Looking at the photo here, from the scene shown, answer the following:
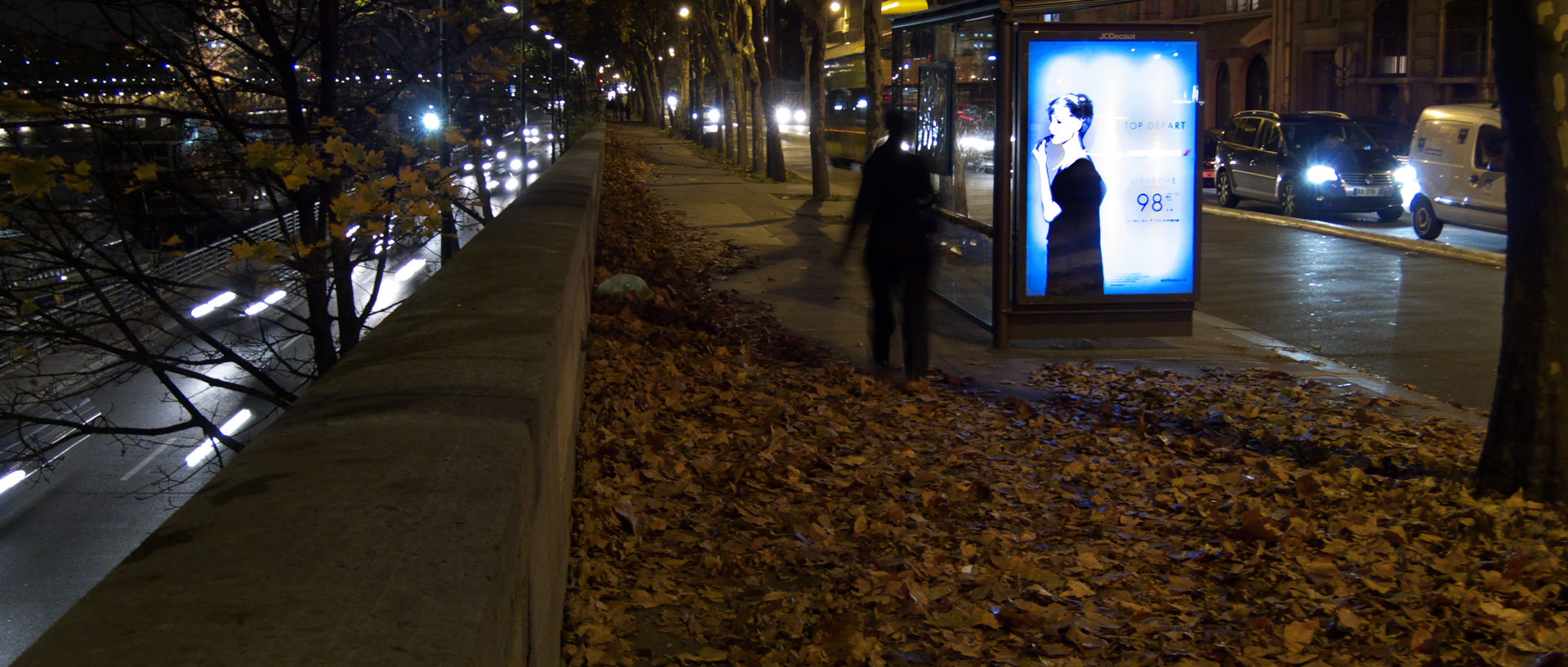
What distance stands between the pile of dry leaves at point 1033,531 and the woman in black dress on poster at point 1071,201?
1569mm

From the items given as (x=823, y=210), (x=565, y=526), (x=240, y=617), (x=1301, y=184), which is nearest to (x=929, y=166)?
(x=565, y=526)

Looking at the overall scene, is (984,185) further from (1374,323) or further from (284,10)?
(284,10)

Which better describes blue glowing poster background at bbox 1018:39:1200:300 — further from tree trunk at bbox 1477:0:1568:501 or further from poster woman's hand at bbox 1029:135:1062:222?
tree trunk at bbox 1477:0:1568:501

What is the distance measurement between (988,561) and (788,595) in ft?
2.89

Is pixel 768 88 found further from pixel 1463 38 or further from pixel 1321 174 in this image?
pixel 1463 38

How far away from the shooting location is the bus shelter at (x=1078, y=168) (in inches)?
358

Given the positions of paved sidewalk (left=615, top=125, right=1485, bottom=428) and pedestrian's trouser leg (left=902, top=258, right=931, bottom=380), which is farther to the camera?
paved sidewalk (left=615, top=125, right=1485, bottom=428)

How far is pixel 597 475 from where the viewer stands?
5.57m

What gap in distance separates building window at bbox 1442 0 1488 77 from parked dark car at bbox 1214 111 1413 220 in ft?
61.3

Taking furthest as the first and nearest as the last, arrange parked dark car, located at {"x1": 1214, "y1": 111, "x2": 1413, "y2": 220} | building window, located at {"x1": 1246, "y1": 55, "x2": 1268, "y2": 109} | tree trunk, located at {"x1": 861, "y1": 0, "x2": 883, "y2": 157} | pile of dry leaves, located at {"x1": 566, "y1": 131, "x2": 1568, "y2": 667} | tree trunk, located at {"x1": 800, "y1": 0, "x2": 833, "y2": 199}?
building window, located at {"x1": 1246, "y1": 55, "x2": 1268, "y2": 109} → tree trunk, located at {"x1": 800, "y1": 0, "x2": 833, "y2": 199} → parked dark car, located at {"x1": 1214, "y1": 111, "x2": 1413, "y2": 220} → tree trunk, located at {"x1": 861, "y1": 0, "x2": 883, "y2": 157} → pile of dry leaves, located at {"x1": 566, "y1": 131, "x2": 1568, "y2": 667}

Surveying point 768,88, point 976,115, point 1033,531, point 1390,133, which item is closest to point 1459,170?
point 1390,133

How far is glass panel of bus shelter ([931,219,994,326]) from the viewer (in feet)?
33.0

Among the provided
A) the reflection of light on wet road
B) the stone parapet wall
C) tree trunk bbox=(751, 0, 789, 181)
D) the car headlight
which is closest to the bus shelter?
the stone parapet wall

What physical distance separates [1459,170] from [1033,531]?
1549 cm
